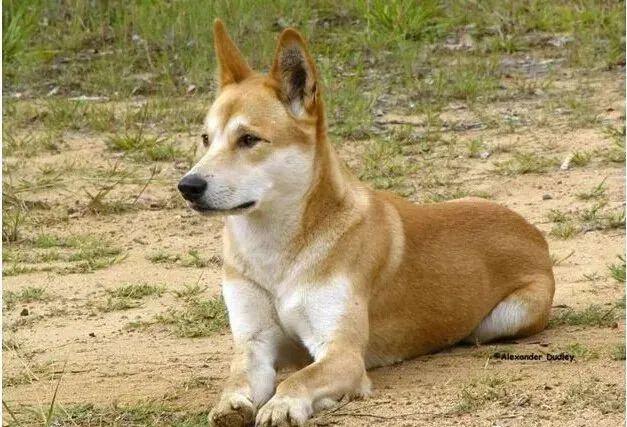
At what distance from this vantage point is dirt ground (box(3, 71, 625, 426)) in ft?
15.7

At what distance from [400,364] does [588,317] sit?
0.96 metres

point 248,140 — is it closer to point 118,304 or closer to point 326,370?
point 326,370

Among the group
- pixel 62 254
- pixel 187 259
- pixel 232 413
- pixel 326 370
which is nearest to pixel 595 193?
pixel 187 259

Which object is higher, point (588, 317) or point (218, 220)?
point (588, 317)

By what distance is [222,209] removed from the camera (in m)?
5.04

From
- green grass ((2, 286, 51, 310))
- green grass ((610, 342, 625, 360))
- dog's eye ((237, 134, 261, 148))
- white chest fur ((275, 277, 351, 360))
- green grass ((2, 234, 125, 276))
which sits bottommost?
green grass ((2, 234, 125, 276))

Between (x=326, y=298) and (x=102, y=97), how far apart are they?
5.51 meters

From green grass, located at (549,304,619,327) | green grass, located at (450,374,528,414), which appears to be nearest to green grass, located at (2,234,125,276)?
green grass, located at (549,304,619,327)

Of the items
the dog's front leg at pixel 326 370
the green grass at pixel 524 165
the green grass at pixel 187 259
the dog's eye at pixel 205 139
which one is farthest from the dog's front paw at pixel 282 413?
the green grass at pixel 524 165

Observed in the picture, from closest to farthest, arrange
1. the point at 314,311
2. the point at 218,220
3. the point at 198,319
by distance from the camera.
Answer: the point at 314,311 < the point at 198,319 < the point at 218,220

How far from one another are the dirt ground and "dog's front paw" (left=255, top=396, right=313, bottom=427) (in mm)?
85

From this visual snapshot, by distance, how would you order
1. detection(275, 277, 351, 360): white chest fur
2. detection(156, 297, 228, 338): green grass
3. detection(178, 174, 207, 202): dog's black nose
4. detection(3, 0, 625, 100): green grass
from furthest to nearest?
detection(3, 0, 625, 100): green grass
detection(156, 297, 228, 338): green grass
detection(275, 277, 351, 360): white chest fur
detection(178, 174, 207, 202): dog's black nose

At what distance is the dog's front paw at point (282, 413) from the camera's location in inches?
181

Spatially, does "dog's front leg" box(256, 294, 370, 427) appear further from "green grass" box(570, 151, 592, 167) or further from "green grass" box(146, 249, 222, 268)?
"green grass" box(570, 151, 592, 167)
